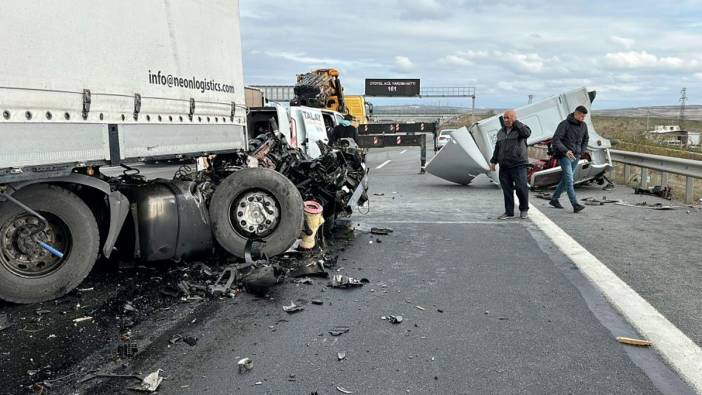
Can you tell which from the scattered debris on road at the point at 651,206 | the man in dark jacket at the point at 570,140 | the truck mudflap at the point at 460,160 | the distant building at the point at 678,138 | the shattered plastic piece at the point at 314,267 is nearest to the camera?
the shattered plastic piece at the point at 314,267

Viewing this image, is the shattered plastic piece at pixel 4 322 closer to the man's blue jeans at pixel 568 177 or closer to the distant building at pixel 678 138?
the man's blue jeans at pixel 568 177

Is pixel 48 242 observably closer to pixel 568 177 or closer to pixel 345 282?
pixel 345 282

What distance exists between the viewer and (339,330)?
14.1 feet

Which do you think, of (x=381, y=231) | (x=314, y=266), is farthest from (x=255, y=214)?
(x=381, y=231)

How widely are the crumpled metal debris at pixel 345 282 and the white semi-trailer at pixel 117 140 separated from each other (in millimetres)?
916

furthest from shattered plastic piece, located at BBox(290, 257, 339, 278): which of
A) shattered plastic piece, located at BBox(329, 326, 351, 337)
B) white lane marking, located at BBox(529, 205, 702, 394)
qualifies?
white lane marking, located at BBox(529, 205, 702, 394)

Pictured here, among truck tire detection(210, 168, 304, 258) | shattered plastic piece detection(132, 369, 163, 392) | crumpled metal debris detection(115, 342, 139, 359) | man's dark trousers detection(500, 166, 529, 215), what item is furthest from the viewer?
man's dark trousers detection(500, 166, 529, 215)

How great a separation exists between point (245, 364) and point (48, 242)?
2.27 metres

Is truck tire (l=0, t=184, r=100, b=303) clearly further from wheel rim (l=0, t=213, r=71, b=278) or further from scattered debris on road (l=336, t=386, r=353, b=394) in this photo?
scattered debris on road (l=336, t=386, r=353, b=394)

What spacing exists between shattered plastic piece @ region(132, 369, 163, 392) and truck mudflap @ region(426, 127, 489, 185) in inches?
438

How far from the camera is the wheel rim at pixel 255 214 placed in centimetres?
630

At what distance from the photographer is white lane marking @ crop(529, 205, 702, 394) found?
3.62 meters

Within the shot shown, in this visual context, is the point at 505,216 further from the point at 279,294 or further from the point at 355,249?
the point at 279,294

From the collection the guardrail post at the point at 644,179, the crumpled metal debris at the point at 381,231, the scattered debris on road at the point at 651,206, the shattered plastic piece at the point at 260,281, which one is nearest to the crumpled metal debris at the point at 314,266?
the shattered plastic piece at the point at 260,281
